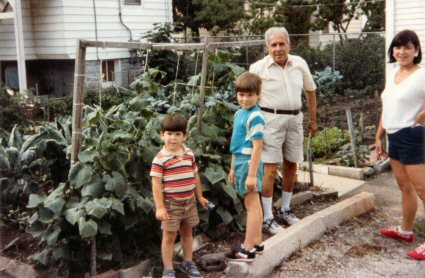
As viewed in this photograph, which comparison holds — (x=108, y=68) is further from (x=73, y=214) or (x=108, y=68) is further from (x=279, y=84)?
(x=73, y=214)

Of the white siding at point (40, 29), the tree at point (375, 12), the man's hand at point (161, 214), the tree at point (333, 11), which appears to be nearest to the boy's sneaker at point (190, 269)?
the man's hand at point (161, 214)

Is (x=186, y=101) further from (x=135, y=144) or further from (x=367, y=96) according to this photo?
(x=367, y=96)

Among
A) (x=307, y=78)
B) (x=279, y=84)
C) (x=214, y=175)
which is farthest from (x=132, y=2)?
(x=214, y=175)

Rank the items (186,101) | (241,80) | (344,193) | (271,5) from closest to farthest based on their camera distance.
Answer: (241,80) → (186,101) → (344,193) → (271,5)

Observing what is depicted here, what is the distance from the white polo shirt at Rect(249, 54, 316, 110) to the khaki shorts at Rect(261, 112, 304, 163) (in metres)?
0.10

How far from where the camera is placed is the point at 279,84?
4.32 m

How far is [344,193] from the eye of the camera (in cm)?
620

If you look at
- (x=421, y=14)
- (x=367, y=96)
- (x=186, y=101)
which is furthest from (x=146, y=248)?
(x=367, y=96)

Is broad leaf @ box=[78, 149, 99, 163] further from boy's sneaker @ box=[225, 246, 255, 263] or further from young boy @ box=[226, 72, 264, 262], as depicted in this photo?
boy's sneaker @ box=[225, 246, 255, 263]

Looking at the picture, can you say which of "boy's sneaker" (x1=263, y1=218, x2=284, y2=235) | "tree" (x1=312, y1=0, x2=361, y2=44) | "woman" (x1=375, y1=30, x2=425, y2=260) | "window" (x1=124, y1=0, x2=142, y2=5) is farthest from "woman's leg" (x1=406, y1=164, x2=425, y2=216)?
"tree" (x1=312, y1=0, x2=361, y2=44)

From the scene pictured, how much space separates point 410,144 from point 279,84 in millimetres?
1149

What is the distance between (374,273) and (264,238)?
970 mm

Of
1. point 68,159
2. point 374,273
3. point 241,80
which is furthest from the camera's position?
point 68,159

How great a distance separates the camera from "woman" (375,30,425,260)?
4000 millimetres
